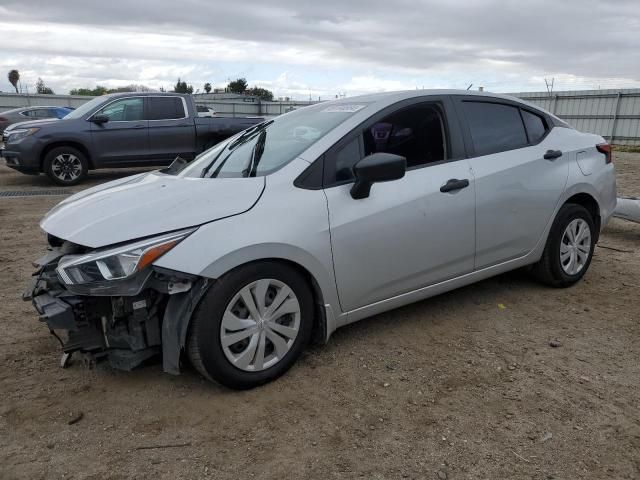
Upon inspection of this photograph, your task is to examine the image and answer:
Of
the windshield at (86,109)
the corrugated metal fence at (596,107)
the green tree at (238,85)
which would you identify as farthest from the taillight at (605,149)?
the green tree at (238,85)

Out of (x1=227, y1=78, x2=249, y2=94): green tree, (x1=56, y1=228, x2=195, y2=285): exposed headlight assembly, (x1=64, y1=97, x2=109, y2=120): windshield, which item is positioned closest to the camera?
(x1=56, y1=228, x2=195, y2=285): exposed headlight assembly

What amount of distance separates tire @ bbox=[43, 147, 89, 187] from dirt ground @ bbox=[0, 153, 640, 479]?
21.4 feet

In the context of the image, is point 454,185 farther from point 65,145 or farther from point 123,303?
point 65,145

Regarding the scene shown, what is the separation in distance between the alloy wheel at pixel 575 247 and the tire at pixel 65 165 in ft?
28.2

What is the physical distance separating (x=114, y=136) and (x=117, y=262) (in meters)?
8.20

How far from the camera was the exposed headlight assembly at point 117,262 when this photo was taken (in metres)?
2.64

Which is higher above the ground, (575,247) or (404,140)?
(404,140)

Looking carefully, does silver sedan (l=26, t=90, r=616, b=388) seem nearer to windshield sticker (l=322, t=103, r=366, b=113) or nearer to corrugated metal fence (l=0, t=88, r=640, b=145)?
windshield sticker (l=322, t=103, r=366, b=113)

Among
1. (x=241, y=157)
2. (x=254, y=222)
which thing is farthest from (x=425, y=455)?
(x=241, y=157)

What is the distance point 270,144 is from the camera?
3.62 metres

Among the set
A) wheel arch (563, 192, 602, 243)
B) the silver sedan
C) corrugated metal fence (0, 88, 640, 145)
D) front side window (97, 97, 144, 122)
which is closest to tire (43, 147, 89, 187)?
front side window (97, 97, 144, 122)

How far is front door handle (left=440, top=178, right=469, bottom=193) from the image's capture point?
3.51 metres

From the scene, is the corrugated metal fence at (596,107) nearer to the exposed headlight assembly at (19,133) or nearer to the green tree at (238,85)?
the exposed headlight assembly at (19,133)

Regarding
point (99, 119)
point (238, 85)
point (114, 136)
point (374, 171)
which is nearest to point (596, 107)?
point (114, 136)
